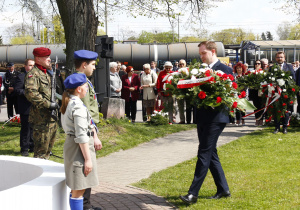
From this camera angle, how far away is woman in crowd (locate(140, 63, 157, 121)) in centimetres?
1530

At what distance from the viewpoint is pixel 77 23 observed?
1224cm

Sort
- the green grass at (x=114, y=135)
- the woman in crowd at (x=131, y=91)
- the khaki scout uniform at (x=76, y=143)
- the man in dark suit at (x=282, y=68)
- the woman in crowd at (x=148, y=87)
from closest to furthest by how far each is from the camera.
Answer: the khaki scout uniform at (x=76, y=143)
the green grass at (x=114, y=135)
the man in dark suit at (x=282, y=68)
the woman in crowd at (x=148, y=87)
the woman in crowd at (x=131, y=91)

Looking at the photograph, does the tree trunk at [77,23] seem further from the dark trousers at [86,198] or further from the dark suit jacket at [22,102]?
the dark trousers at [86,198]

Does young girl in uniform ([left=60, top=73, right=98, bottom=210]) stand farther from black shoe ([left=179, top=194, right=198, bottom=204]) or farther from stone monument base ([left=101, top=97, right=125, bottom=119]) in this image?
stone monument base ([left=101, top=97, right=125, bottom=119])

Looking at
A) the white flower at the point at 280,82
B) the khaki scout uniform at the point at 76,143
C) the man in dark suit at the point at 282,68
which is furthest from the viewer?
the man in dark suit at the point at 282,68

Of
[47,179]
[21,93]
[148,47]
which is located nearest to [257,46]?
[148,47]

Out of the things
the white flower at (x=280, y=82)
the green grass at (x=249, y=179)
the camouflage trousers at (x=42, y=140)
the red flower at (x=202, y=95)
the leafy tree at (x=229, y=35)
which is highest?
the leafy tree at (x=229, y=35)

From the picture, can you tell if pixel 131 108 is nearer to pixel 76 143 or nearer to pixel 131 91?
pixel 131 91

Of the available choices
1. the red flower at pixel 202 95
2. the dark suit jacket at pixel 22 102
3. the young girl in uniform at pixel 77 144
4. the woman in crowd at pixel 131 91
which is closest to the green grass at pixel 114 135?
the dark suit jacket at pixel 22 102

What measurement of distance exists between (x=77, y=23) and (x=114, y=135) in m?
3.16

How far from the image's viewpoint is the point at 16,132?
13.1 m

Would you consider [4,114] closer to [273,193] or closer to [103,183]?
[103,183]

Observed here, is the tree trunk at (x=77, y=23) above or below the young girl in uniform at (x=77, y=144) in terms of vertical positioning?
above

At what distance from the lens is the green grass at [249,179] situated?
5973 mm
